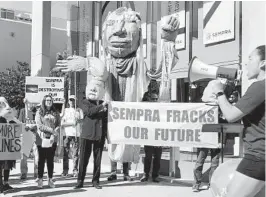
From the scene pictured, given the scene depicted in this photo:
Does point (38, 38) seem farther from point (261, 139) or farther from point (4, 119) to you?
point (261, 139)

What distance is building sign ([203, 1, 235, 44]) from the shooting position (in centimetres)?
1190

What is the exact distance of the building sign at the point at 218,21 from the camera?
39.0 feet

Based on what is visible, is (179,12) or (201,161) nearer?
(201,161)

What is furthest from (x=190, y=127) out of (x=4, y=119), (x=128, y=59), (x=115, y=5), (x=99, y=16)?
(x=99, y=16)

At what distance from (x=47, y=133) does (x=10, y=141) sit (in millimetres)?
620

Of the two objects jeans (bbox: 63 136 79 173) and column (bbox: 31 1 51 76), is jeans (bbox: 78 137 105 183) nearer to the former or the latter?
jeans (bbox: 63 136 79 173)

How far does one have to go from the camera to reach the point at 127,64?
769 centimetres

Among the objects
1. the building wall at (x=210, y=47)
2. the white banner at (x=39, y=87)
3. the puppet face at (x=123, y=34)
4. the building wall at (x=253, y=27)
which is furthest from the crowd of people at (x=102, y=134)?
the building wall at (x=210, y=47)

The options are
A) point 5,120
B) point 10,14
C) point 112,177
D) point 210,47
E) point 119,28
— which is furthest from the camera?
point 10,14

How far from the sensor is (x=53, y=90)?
356 inches

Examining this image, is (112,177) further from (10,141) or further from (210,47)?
(210,47)

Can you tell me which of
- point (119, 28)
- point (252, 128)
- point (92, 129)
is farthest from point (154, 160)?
point (252, 128)

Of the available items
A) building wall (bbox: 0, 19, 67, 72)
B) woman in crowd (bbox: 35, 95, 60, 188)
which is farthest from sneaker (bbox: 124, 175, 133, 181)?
building wall (bbox: 0, 19, 67, 72)

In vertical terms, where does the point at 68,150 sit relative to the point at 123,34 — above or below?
below
